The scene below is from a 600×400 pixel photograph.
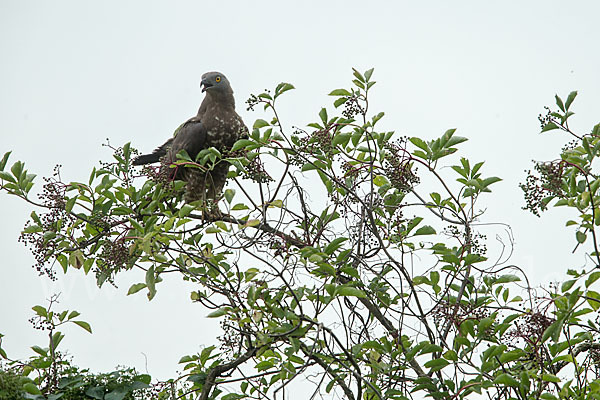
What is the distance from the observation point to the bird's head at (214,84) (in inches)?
165

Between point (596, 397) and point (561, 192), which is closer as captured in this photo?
point (596, 397)

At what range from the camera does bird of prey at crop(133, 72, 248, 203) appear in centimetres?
395

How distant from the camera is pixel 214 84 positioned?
13.8ft

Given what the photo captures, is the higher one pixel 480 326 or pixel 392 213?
pixel 392 213

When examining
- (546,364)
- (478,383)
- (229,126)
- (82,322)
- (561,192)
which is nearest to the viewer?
(478,383)

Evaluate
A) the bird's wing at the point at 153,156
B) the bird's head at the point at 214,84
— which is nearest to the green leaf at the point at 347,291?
the bird's head at the point at 214,84

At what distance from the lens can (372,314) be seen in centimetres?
292

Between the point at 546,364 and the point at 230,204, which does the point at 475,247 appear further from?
the point at 230,204

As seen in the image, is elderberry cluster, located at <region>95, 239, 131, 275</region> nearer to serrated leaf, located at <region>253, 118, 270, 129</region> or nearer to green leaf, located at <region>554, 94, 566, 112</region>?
serrated leaf, located at <region>253, 118, 270, 129</region>

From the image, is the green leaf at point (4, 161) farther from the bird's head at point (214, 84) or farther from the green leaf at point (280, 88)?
the bird's head at point (214, 84)

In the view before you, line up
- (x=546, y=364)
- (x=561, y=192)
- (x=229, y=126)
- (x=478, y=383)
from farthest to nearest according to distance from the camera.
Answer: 1. (x=229, y=126)
2. (x=546, y=364)
3. (x=561, y=192)
4. (x=478, y=383)

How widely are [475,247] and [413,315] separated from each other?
374mm

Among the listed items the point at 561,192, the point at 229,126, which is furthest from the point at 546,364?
the point at 229,126

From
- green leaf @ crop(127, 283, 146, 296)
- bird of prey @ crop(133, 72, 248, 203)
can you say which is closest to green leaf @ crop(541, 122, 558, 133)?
green leaf @ crop(127, 283, 146, 296)
